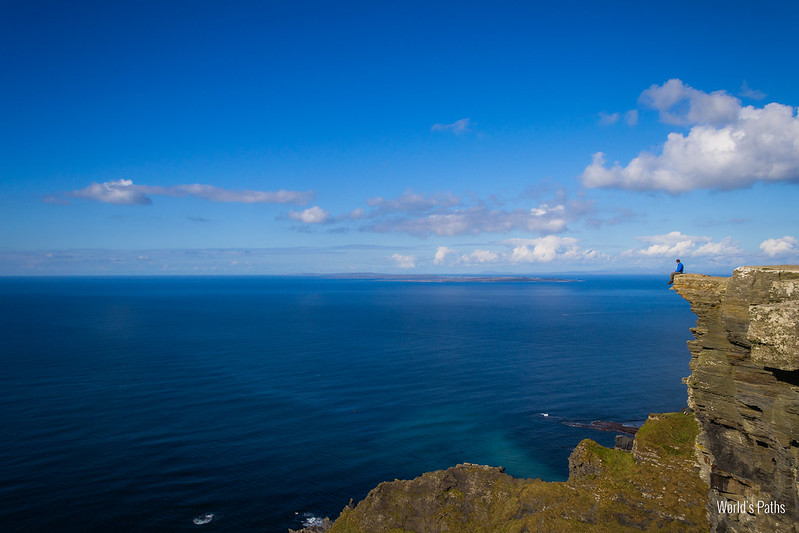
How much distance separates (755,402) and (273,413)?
2274 inches

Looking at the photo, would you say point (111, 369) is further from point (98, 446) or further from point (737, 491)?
point (737, 491)

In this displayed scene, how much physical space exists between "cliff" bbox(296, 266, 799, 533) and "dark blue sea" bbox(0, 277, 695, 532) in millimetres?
11768

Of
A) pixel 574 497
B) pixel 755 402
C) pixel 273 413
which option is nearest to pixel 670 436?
pixel 574 497

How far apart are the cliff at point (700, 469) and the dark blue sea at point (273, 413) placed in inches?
463

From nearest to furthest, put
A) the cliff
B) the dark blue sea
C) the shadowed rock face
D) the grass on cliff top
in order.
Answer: the shadowed rock face
the cliff
the grass on cliff top
the dark blue sea

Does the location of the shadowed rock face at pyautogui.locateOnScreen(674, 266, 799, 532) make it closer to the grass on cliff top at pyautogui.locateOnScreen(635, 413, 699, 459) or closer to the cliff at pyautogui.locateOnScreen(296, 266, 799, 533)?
the cliff at pyautogui.locateOnScreen(296, 266, 799, 533)

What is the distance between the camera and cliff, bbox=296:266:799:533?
46.8 feet

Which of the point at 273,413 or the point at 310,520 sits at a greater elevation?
the point at 273,413

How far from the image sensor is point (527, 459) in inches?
1980

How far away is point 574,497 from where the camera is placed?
28484mm

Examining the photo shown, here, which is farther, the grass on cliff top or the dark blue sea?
the dark blue sea

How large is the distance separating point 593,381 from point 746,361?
235ft

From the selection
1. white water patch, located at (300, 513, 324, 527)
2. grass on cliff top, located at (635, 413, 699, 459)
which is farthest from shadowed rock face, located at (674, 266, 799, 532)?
white water patch, located at (300, 513, 324, 527)

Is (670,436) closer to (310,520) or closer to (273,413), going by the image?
(310,520)
